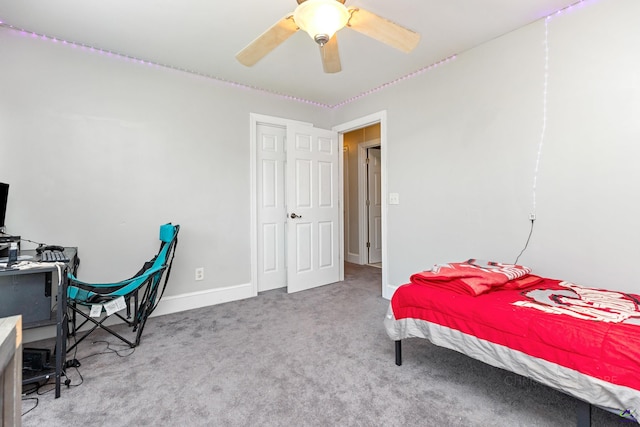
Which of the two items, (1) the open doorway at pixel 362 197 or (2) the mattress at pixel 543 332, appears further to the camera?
(1) the open doorway at pixel 362 197

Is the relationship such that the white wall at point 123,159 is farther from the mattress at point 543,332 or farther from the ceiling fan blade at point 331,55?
the mattress at point 543,332

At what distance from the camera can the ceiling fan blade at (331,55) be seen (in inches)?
73.0

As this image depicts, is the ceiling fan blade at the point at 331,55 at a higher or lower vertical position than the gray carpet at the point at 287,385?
higher

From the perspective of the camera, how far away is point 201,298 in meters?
3.28

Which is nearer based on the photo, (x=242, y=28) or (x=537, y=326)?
(x=537, y=326)

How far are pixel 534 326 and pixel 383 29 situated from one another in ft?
5.56

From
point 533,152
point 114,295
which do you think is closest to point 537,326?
point 533,152

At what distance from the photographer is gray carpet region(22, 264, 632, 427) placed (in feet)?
5.09

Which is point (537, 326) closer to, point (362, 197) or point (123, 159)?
point (123, 159)

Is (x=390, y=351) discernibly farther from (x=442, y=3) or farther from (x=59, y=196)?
(x=59, y=196)

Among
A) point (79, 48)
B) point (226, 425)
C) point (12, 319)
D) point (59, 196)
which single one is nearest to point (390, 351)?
point (226, 425)

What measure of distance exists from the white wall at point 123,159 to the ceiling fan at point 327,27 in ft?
4.99

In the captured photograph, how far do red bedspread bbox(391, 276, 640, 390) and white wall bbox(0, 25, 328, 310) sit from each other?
7.29 feet

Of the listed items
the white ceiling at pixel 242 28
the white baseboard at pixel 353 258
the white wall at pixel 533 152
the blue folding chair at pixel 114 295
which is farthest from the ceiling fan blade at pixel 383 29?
the white baseboard at pixel 353 258
